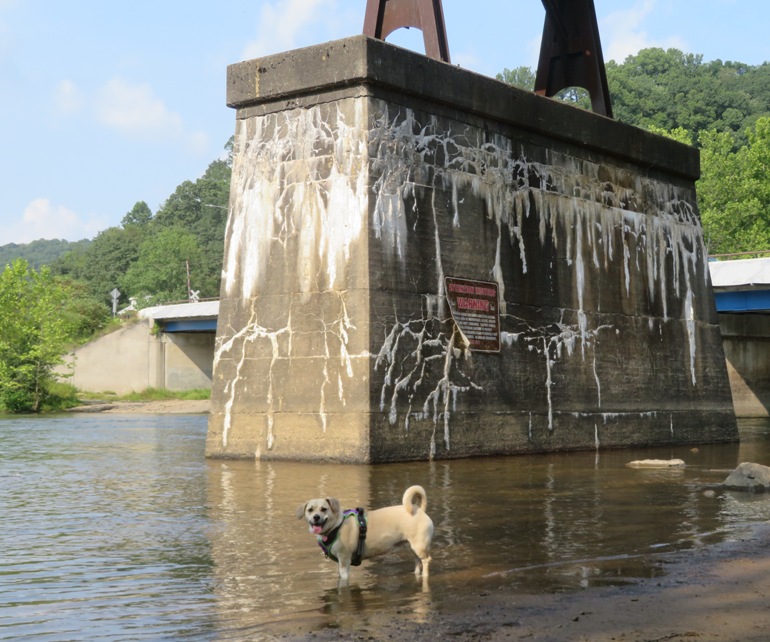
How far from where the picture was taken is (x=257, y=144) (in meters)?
17.5

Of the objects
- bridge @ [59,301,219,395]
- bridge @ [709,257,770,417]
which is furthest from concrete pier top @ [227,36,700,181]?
bridge @ [59,301,219,395]

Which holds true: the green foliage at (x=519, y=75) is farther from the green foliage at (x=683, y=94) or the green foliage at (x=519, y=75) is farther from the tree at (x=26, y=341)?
the tree at (x=26, y=341)

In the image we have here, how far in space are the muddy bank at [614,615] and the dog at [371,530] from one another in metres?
0.81

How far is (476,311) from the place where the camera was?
18000 millimetres

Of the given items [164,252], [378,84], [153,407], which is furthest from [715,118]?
[378,84]

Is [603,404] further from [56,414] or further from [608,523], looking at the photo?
[56,414]

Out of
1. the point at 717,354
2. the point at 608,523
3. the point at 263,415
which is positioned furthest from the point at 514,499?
the point at 717,354

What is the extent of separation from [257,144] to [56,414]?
105 feet

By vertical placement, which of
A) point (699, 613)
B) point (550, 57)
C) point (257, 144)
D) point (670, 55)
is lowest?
point (699, 613)

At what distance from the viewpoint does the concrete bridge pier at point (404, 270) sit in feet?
53.4

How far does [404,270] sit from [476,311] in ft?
6.09

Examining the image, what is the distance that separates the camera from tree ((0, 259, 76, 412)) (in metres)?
48.2

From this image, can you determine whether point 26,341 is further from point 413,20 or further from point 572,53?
point 413,20

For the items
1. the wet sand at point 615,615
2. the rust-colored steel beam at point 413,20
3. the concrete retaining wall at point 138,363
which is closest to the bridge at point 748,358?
the rust-colored steel beam at point 413,20
